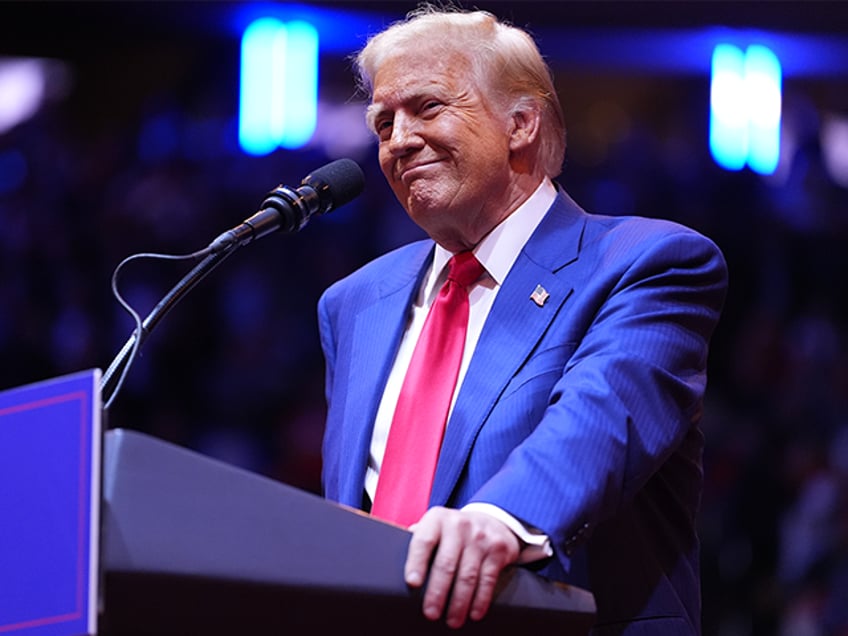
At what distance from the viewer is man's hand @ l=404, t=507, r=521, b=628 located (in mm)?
1246

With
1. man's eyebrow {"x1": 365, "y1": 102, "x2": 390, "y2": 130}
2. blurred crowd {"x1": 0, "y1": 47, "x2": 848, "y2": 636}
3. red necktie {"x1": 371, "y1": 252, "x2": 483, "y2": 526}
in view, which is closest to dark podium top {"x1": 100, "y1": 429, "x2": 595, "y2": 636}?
red necktie {"x1": 371, "y1": 252, "x2": 483, "y2": 526}

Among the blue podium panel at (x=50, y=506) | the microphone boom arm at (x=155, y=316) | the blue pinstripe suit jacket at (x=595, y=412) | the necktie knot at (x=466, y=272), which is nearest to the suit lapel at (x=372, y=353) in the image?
the blue pinstripe suit jacket at (x=595, y=412)

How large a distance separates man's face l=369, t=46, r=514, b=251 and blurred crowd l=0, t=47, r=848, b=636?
120 inches

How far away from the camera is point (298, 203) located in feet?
5.67

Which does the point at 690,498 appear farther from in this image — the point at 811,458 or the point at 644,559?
the point at 811,458

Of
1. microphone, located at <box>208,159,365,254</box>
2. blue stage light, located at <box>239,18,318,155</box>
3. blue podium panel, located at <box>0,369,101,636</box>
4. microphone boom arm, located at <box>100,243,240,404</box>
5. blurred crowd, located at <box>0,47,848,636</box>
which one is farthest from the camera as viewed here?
blue stage light, located at <box>239,18,318,155</box>

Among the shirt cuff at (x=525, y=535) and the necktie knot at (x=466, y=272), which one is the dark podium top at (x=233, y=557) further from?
the necktie knot at (x=466, y=272)

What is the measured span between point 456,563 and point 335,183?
715mm

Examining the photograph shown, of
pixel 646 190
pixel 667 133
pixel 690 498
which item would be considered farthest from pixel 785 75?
pixel 690 498

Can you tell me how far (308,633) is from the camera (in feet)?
4.04

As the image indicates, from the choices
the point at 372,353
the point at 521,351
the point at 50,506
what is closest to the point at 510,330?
the point at 521,351

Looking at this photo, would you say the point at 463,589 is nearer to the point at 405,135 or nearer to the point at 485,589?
the point at 485,589

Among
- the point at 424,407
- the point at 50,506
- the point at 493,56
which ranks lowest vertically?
the point at 424,407

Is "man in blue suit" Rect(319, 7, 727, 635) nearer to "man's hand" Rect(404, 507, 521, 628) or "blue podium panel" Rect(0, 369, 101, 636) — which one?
"man's hand" Rect(404, 507, 521, 628)
